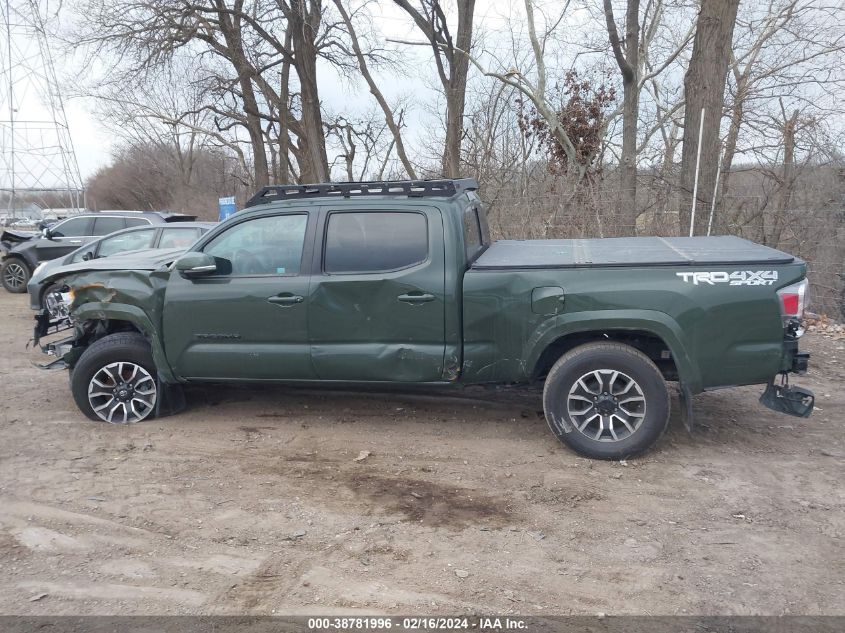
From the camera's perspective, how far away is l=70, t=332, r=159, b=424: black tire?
574 cm

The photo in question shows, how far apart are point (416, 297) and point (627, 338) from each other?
5.11 ft

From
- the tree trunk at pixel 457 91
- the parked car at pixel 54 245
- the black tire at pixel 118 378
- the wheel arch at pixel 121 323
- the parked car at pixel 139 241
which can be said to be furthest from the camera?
the tree trunk at pixel 457 91

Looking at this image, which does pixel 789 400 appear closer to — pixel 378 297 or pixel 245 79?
pixel 378 297

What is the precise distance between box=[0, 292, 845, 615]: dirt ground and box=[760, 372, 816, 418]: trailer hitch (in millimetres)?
394

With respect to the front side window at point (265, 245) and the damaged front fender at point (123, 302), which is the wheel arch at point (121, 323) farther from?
the front side window at point (265, 245)

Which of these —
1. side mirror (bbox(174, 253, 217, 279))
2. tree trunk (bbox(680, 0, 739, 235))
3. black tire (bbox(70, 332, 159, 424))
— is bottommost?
black tire (bbox(70, 332, 159, 424))

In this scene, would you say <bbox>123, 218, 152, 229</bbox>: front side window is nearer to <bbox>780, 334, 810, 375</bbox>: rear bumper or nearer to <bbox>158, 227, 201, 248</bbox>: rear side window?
<bbox>158, 227, 201, 248</bbox>: rear side window

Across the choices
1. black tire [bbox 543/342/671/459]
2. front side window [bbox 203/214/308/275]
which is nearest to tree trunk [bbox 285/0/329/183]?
front side window [bbox 203/214/308/275]

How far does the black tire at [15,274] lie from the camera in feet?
48.0

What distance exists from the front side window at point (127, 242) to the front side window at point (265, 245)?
587 cm

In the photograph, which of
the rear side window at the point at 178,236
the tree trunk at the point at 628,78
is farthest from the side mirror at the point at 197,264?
the tree trunk at the point at 628,78

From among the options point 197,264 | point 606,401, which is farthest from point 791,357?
point 197,264

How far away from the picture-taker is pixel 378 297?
513 cm

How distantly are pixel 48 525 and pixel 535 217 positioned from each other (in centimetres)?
938
